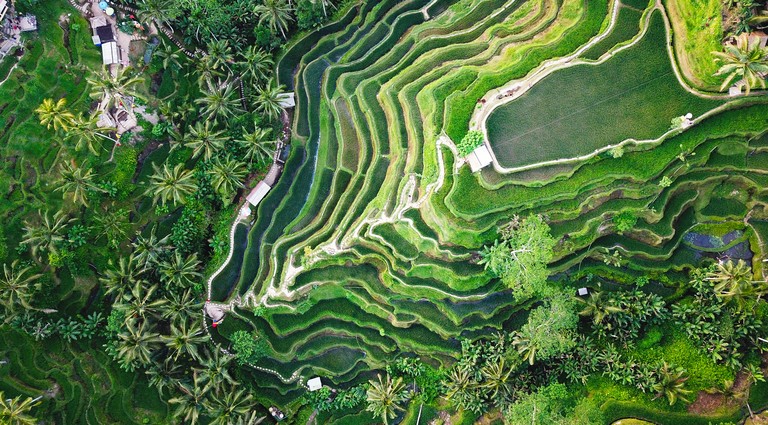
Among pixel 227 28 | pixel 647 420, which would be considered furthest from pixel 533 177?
pixel 227 28

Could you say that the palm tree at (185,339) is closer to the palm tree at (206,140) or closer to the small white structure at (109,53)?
the palm tree at (206,140)

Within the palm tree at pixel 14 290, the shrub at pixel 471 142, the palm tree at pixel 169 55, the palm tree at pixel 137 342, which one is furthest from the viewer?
the palm tree at pixel 169 55

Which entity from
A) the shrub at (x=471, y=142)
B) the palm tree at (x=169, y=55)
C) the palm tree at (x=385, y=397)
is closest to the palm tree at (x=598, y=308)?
the shrub at (x=471, y=142)

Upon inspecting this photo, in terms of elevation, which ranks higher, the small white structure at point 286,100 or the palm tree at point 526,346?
the small white structure at point 286,100

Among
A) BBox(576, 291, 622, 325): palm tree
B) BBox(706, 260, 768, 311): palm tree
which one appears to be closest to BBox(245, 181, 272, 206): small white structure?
BBox(576, 291, 622, 325): palm tree

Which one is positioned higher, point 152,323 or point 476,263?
point 152,323

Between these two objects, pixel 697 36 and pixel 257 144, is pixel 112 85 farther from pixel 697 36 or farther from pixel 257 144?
pixel 697 36

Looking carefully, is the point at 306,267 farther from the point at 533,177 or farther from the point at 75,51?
the point at 75,51
